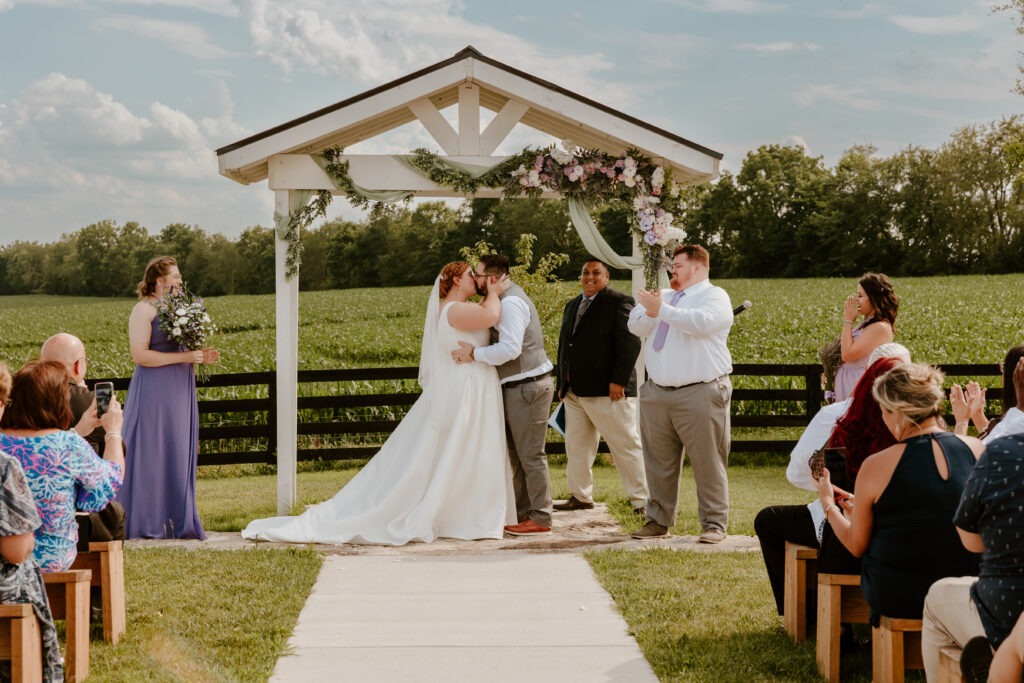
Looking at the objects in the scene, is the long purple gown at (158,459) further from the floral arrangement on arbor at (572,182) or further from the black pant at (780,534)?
the black pant at (780,534)

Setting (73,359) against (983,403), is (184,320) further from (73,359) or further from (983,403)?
(983,403)

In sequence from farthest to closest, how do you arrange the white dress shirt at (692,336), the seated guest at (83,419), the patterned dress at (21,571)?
the white dress shirt at (692,336)
the seated guest at (83,419)
the patterned dress at (21,571)

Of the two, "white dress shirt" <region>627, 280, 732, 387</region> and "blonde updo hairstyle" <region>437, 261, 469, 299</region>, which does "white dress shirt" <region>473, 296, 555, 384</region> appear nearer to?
"blonde updo hairstyle" <region>437, 261, 469, 299</region>

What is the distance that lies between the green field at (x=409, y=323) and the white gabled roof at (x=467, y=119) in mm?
5597

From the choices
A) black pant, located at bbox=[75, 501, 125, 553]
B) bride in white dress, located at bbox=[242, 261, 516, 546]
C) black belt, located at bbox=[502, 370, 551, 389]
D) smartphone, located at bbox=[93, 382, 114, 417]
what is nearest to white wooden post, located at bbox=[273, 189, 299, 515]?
bride in white dress, located at bbox=[242, 261, 516, 546]

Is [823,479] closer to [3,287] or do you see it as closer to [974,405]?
[974,405]

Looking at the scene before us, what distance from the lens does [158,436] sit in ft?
25.7

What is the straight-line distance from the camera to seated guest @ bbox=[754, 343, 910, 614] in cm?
450

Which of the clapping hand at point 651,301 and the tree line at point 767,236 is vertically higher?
the tree line at point 767,236

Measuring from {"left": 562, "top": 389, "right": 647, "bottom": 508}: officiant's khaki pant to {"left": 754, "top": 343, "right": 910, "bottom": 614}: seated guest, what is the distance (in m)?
3.30

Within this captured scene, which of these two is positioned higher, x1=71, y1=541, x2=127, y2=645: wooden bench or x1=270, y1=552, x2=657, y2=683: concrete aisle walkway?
x1=71, y1=541, x2=127, y2=645: wooden bench

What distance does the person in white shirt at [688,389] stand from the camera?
7328mm

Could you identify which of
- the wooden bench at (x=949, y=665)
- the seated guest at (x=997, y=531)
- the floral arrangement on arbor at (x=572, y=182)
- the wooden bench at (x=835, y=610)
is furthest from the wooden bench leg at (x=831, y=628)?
the floral arrangement on arbor at (x=572, y=182)

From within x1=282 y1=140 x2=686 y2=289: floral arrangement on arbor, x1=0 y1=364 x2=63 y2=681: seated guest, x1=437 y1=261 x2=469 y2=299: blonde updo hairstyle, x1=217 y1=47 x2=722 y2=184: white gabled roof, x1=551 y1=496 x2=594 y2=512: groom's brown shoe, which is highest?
x1=217 y1=47 x2=722 y2=184: white gabled roof
